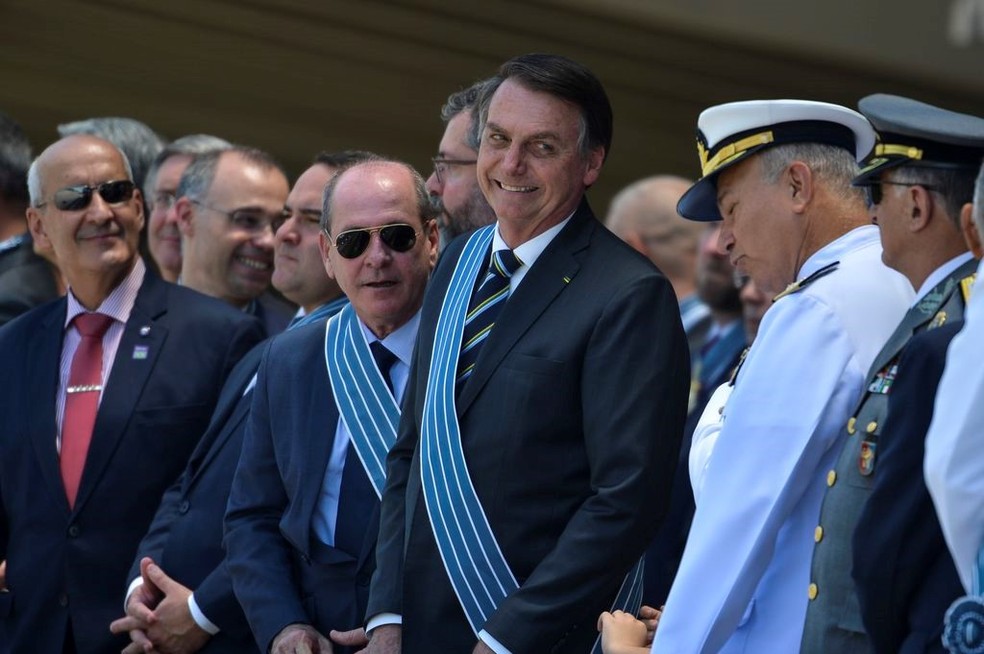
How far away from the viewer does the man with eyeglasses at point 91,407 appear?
5434mm

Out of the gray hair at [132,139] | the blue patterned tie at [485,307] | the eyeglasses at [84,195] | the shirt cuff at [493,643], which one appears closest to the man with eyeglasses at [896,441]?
the shirt cuff at [493,643]

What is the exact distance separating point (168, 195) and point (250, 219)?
64cm

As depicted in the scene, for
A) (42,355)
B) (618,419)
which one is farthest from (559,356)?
(42,355)

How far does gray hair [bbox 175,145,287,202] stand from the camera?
655cm

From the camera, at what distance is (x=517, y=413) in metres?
3.92

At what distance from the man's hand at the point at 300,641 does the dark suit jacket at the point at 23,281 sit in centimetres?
263

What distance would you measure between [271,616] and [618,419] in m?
1.22

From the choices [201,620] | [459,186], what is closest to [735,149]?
[459,186]

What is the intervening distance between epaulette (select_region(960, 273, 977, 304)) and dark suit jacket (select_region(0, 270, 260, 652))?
9.73 feet

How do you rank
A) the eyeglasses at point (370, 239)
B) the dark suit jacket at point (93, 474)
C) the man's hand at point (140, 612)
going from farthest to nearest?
the dark suit jacket at point (93, 474)
the man's hand at point (140, 612)
the eyeglasses at point (370, 239)

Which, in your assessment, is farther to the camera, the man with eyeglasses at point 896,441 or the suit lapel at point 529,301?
the suit lapel at point 529,301

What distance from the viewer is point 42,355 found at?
5629 mm

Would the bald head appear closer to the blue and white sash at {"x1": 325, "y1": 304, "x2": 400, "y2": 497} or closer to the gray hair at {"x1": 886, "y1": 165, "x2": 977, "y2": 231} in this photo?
the blue and white sash at {"x1": 325, "y1": 304, "x2": 400, "y2": 497}

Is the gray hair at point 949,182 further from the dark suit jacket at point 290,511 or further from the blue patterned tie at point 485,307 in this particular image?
the dark suit jacket at point 290,511
